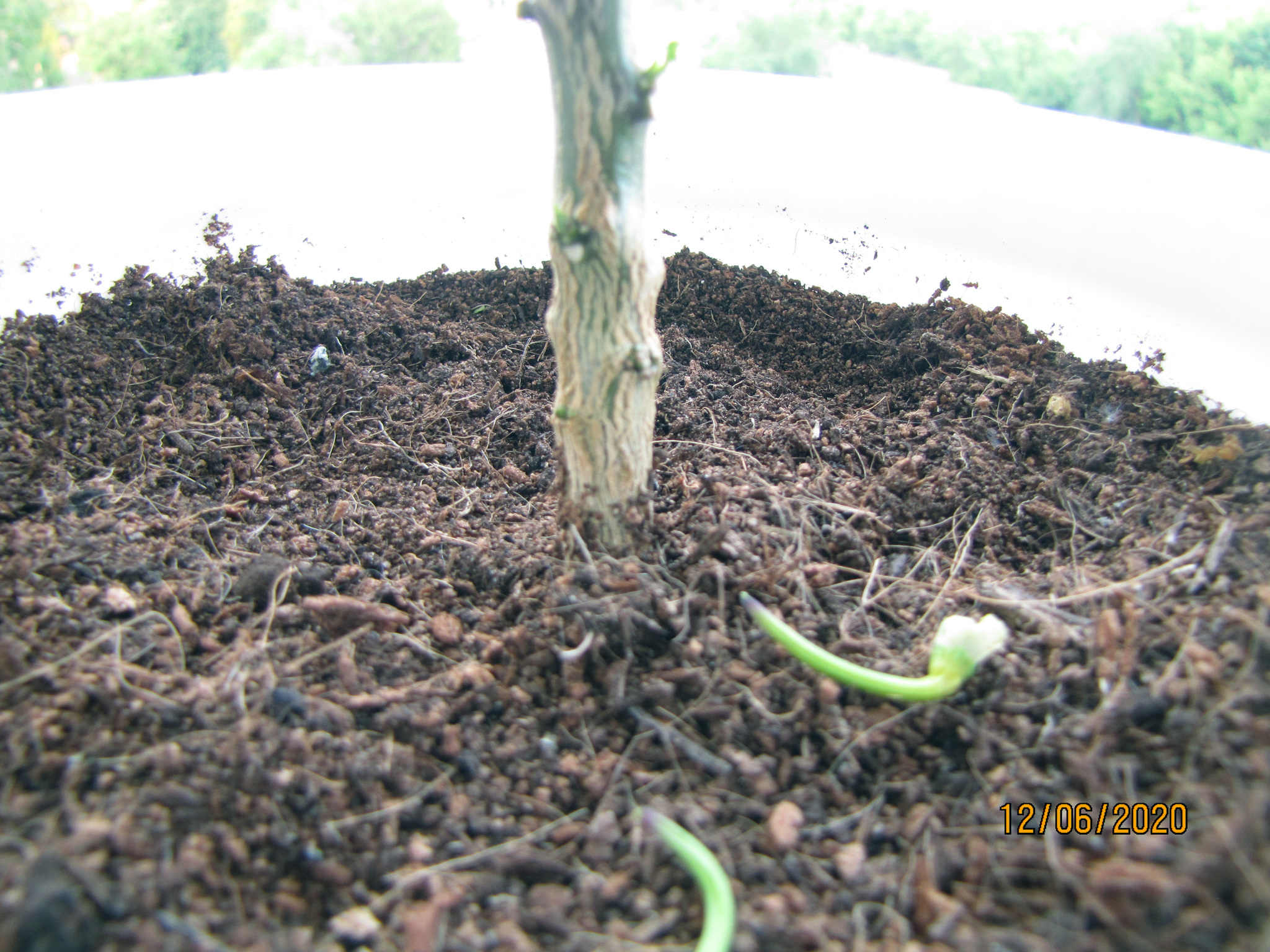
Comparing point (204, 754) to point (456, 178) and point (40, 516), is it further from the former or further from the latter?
point (456, 178)

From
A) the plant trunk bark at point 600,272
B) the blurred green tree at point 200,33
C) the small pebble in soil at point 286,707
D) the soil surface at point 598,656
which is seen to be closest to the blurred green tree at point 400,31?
the blurred green tree at point 200,33

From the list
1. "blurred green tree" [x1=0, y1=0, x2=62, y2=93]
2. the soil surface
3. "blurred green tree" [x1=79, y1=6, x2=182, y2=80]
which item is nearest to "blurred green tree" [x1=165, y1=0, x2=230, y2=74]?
"blurred green tree" [x1=79, y1=6, x2=182, y2=80]

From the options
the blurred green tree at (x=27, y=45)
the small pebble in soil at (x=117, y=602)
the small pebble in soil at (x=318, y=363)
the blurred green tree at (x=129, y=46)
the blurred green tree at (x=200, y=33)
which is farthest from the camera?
the blurred green tree at (x=200, y=33)

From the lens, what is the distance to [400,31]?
2.03 m

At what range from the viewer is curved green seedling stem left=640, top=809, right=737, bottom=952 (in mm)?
447

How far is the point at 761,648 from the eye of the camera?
647 millimetres

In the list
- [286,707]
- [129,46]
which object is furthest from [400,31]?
[286,707]

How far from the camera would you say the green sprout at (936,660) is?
1.87 feet

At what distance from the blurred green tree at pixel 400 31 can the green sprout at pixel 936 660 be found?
209cm

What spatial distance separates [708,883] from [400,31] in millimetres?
2309

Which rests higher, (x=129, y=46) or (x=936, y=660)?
(x=129, y=46)

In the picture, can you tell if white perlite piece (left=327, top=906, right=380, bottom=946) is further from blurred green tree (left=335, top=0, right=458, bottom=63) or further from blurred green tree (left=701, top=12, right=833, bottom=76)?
blurred green tree (left=335, top=0, right=458, bottom=63)

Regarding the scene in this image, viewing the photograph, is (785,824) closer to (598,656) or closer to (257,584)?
(598,656)
